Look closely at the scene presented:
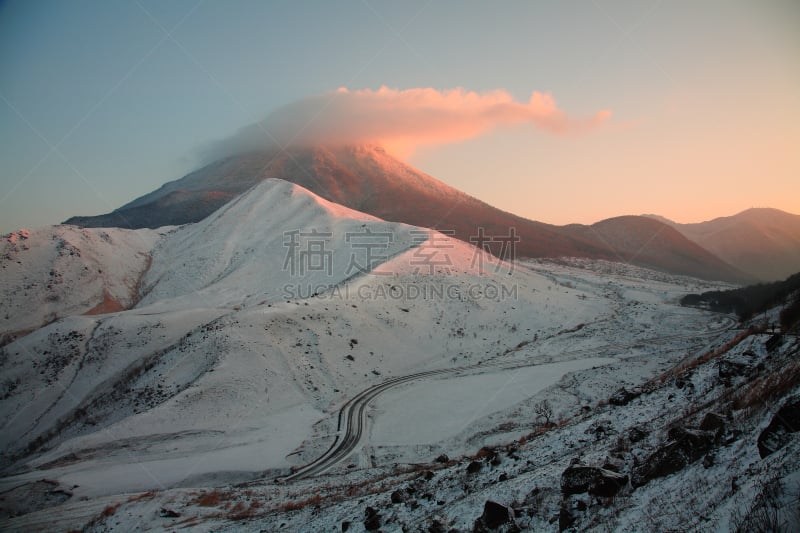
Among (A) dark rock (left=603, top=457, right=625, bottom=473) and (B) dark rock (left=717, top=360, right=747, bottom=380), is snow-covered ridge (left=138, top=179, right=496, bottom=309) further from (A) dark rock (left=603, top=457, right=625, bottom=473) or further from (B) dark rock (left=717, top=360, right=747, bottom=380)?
(A) dark rock (left=603, top=457, right=625, bottom=473)

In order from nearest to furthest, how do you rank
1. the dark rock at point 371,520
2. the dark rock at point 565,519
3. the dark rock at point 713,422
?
the dark rock at point 565,519 → the dark rock at point 713,422 → the dark rock at point 371,520

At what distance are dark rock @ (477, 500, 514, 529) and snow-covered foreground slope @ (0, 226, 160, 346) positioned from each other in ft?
157

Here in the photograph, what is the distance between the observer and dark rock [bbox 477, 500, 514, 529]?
7023mm

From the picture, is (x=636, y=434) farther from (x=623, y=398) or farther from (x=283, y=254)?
(x=283, y=254)

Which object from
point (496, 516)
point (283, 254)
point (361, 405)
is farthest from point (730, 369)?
point (283, 254)

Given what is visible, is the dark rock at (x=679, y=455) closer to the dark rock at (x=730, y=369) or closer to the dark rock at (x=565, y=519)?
the dark rock at (x=565, y=519)

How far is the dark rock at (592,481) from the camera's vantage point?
6660 millimetres

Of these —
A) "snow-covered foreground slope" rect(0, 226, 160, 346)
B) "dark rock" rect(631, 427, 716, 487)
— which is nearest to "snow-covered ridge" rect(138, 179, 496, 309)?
"snow-covered foreground slope" rect(0, 226, 160, 346)

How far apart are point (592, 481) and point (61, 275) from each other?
60090 millimetres

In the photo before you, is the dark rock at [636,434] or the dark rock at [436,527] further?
the dark rock at [636,434]

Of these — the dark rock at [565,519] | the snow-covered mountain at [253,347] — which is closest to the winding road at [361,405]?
the snow-covered mountain at [253,347]

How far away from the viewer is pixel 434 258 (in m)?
47.3

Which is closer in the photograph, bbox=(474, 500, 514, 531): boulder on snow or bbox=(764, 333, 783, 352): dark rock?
bbox=(474, 500, 514, 531): boulder on snow

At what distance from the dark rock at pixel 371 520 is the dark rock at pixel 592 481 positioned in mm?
3899
